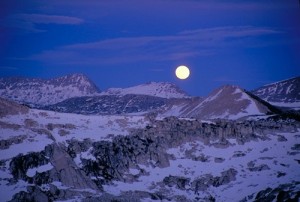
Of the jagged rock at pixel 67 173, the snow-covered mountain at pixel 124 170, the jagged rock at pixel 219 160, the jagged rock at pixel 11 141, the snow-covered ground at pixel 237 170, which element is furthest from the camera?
the jagged rock at pixel 219 160

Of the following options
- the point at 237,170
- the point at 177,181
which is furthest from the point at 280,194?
the point at 177,181

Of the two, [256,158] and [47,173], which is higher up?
[47,173]

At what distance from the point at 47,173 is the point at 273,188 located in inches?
3373

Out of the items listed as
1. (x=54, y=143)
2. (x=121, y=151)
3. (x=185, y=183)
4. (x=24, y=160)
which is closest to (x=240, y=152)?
(x=185, y=183)

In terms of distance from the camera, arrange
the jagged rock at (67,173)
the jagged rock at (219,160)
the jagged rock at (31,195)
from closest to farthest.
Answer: the jagged rock at (31,195)
the jagged rock at (67,173)
the jagged rock at (219,160)

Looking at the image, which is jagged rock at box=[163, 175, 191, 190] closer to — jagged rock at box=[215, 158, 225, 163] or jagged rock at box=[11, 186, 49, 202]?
jagged rock at box=[215, 158, 225, 163]

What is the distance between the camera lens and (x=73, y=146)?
18900cm

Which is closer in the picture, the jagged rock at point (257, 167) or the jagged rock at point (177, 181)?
the jagged rock at point (177, 181)

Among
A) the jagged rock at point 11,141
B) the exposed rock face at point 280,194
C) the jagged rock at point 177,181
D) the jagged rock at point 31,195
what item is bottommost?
the exposed rock face at point 280,194

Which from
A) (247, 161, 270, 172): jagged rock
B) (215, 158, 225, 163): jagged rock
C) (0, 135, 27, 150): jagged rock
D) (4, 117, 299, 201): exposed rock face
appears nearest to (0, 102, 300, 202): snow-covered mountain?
(4, 117, 299, 201): exposed rock face

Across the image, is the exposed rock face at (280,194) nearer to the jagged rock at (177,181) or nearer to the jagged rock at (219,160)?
the jagged rock at (177,181)

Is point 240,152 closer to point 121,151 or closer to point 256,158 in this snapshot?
point 256,158

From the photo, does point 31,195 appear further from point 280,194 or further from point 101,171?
point 280,194

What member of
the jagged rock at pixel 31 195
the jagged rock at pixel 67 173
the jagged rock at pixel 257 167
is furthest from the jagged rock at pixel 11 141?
the jagged rock at pixel 257 167
